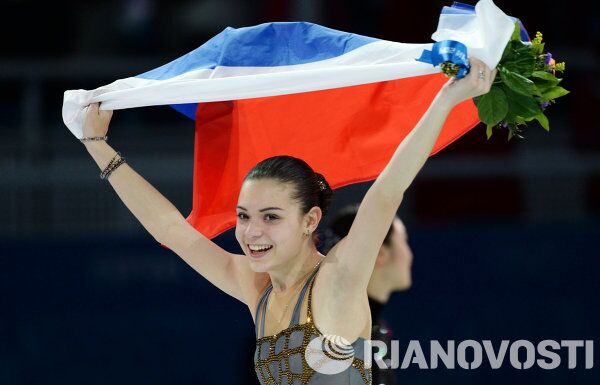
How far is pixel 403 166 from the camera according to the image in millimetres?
2615

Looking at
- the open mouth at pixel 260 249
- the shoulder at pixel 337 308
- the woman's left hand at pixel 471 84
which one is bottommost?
the shoulder at pixel 337 308

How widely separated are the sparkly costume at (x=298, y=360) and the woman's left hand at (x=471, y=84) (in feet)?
2.07

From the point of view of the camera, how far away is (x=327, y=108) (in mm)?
3430

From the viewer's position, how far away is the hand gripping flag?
293cm

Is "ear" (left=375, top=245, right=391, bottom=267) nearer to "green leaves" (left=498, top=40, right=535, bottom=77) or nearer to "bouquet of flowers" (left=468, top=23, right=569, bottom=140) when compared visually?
"bouquet of flowers" (left=468, top=23, right=569, bottom=140)

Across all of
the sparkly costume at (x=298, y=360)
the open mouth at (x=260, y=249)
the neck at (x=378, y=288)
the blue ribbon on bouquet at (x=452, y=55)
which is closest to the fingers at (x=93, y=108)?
the open mouth at (x=260, y=249)

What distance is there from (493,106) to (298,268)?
67 cm

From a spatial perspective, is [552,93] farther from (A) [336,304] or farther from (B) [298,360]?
Result: (B) [298,360]

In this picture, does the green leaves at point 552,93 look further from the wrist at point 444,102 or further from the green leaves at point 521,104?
the wrist at point 444,102

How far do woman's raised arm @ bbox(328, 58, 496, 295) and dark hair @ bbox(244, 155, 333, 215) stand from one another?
0.22 meters

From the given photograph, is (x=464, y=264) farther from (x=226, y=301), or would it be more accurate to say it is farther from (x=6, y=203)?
(x=6, y=203)

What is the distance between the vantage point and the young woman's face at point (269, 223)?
9.37ft

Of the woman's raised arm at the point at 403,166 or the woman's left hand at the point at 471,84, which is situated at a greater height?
the woman's left hand at the point at 471,84

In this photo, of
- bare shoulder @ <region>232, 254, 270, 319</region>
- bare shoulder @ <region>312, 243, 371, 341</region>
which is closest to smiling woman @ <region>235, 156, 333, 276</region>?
bare shoulder @ <region>312, 243, 371, 341</region>
